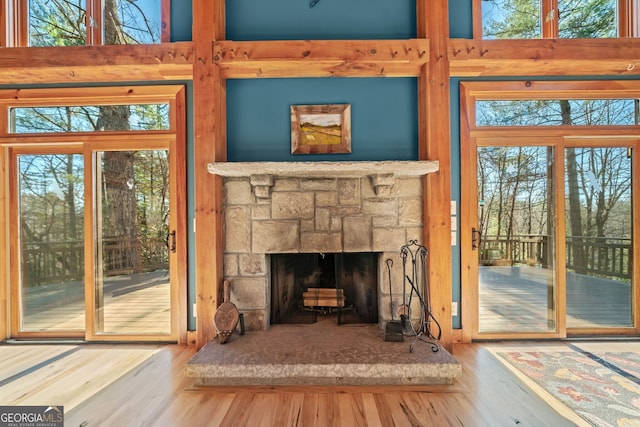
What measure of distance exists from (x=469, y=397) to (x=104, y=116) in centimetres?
370

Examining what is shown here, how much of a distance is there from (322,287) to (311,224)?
2.05 feet

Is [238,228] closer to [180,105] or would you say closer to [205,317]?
[205,317]

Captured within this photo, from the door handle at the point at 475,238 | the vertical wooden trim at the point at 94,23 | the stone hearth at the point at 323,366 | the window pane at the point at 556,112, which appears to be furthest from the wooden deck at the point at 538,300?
the vertical wooden trim at the point at 94,23

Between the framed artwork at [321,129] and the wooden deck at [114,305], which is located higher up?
the framed artwork at [321,129]

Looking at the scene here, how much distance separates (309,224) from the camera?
2332mm

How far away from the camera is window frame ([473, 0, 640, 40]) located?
243 cm

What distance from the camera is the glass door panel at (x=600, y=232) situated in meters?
2.62

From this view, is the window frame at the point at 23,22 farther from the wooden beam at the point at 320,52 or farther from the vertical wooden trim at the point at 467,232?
the vertical wooden trim at the point at 467,232

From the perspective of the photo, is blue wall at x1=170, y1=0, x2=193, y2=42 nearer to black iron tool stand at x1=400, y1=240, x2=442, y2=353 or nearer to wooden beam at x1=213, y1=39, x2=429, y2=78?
wooden beam at x1=213, y1=39, x2=429, y2=78

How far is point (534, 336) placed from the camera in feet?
8.29

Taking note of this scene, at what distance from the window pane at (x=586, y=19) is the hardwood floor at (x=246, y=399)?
9.79ft

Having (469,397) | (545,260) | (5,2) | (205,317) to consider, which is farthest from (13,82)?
(545,260)

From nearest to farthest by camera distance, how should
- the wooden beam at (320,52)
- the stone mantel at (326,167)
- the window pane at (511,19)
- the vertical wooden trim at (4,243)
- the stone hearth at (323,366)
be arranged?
1. the stone hearth at (323,366)
2. the stone mantel at (326,167)
3. the wooden beam at (320,52)
4. the window pane at (511,19)
5. the vertical wooden trim at (4,243)

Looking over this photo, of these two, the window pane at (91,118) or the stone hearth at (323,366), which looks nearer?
the stone hearth at (323,366)
